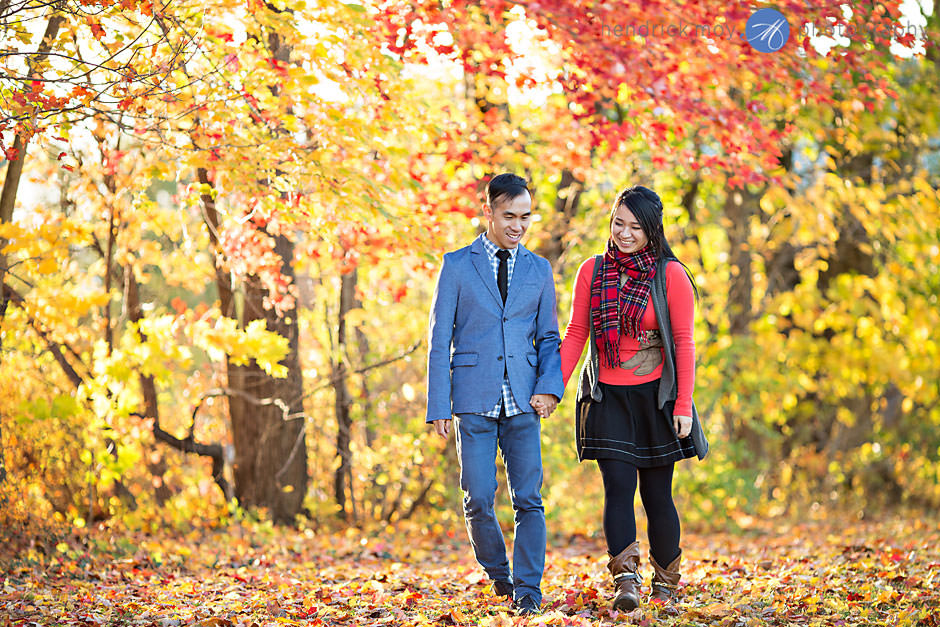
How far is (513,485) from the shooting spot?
3.99 metres

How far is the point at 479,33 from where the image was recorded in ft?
18.1

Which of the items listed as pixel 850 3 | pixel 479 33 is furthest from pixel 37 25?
pixel 850 3

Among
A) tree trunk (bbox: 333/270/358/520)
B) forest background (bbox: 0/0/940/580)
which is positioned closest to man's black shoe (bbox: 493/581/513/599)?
forest background (bbox: 0/0/940/580)

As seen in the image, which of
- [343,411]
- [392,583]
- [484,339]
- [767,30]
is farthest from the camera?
[343,411]

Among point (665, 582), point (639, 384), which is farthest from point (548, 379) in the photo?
point (665, 582)

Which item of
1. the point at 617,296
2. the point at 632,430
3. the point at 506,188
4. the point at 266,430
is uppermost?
the point at 506,188

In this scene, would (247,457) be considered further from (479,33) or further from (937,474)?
(937,474)

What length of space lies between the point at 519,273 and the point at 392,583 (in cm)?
206

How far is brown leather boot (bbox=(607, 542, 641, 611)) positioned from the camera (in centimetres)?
388

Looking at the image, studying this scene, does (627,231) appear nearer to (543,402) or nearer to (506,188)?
(506,188)

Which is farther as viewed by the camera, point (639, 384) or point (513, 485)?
point (639, 384)

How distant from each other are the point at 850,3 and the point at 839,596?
3524mm

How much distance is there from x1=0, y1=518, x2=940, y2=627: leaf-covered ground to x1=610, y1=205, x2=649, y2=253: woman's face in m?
1.62

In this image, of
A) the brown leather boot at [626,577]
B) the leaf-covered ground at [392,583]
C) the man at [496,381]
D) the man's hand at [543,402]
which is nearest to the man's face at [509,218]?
the man at [496,381]
